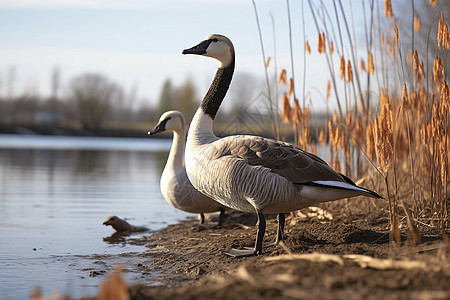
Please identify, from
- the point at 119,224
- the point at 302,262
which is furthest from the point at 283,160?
the point at 119,224

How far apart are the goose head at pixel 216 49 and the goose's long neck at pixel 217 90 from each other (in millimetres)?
81

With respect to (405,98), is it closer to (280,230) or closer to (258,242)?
A: (280,230)

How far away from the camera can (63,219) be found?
348 inches

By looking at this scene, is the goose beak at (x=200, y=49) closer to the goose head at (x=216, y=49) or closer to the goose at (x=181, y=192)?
the goose head at (x=216, y=49)

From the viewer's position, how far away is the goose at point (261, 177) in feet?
17.0

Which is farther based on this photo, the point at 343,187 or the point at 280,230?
the point at 280,230

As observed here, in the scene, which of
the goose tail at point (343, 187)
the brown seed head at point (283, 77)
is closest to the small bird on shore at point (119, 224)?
the brown seed head at point (283, 77)

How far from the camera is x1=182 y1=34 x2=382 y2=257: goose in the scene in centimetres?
520

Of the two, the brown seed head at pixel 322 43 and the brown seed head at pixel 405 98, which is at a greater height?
the brown seed head at pixel 322 43

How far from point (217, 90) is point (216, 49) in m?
0.49

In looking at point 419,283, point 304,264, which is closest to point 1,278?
point 304,264

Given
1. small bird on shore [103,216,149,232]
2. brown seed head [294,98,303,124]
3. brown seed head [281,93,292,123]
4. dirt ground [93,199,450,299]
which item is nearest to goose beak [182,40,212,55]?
brown seed head [281,93,292,123]

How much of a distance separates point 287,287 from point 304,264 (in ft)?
2.75

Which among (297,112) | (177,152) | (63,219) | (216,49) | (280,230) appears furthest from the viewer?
(63,219)
